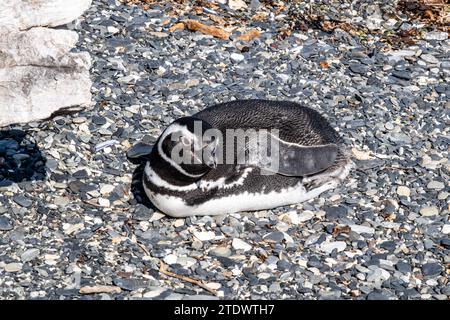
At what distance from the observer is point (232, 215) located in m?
4.95

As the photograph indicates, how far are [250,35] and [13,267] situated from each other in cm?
284

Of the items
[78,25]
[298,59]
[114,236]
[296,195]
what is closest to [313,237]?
[296,195]

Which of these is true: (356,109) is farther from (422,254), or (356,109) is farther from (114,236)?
(114,236)

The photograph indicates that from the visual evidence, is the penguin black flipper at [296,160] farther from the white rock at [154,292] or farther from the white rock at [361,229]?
the white rock at [154,292]

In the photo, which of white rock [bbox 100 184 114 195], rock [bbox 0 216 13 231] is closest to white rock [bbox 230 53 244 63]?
white rock [bbox 100 184 114 195]

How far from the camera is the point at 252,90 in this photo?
5977 millimetres

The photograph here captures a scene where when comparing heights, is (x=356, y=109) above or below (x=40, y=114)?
below

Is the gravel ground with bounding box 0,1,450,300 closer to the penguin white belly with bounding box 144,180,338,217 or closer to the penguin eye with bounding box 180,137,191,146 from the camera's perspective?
the penguin white belly with bounding box 144,180,338,217

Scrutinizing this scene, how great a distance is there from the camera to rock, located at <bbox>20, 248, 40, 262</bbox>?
4.52 m

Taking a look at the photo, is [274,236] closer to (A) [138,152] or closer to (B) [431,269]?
(B) [431,269]

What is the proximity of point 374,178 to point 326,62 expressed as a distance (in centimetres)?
138

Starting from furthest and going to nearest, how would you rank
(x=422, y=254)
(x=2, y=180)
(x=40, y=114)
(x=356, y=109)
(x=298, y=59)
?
(x=298, y=59), (x=356, y=109), (x=2, y=180), (x=422, y=254), (x=40, y=114)

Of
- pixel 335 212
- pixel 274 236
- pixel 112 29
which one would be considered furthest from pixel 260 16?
pixel 274 236

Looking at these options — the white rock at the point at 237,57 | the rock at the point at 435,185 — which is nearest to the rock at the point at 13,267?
the rock at the point at 435,185
